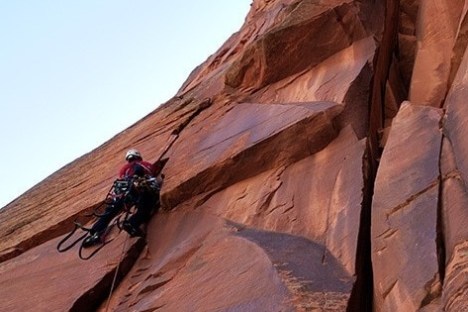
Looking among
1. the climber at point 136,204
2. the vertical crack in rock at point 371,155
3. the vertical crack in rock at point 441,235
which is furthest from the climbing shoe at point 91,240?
the vertical crack in rock at point 441,235

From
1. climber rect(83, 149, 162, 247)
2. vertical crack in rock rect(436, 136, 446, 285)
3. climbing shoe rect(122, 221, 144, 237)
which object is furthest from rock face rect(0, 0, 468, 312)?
climber rect(83, 149, 162, 247)

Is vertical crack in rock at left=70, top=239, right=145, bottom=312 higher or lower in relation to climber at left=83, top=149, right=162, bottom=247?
lower

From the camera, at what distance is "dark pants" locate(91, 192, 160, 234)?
11024 millimetres

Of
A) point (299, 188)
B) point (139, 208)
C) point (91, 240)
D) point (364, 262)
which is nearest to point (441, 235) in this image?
point (364, 262)

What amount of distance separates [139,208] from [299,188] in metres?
2.78

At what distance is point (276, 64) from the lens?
12883mm

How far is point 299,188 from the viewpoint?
9.33 m

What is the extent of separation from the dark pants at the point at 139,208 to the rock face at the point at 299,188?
10.8 inches

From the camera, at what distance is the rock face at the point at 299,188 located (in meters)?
7.30

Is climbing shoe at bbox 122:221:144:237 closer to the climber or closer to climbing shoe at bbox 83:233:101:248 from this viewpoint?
the climber

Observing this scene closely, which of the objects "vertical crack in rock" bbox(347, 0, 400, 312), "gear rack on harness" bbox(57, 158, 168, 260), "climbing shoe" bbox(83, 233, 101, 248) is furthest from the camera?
"climbing shoe" bbox(83, 233, 101, 248)

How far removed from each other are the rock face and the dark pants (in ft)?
0.90

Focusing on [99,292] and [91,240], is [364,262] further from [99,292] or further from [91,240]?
[91,240]

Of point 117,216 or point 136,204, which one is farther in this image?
point 117,216
